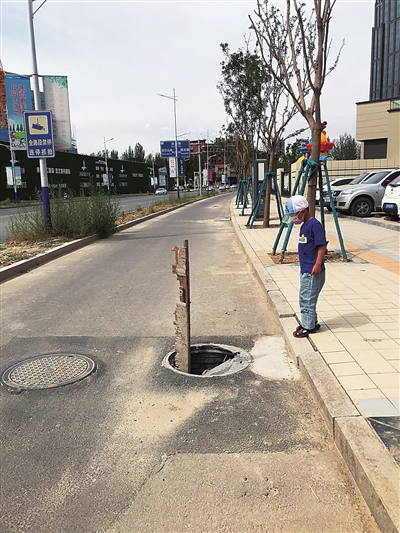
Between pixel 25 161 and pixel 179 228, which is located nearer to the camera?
pixel 179 228

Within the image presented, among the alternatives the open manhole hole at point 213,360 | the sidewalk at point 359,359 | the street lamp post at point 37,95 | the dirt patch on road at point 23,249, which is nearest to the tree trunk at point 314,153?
the sidewalk at point 359,359

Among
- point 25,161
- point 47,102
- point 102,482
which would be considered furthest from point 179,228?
point 25,161

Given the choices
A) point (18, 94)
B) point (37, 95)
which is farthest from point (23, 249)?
point (18, 94)

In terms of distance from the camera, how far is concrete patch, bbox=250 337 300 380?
13.4ft

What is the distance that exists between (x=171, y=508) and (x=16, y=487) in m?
0.95

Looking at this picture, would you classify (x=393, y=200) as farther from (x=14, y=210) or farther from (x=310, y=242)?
(x=14, y=210)

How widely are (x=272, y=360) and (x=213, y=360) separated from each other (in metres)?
0.61

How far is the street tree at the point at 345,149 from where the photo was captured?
54.2 metres

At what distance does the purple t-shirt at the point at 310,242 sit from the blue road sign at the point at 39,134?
1025cm

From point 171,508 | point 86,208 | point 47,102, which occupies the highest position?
point 47,102

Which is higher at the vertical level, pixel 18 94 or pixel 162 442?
pixel 18 94

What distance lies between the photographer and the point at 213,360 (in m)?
4.61

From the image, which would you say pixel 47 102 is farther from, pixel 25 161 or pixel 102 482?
pixel 25 161

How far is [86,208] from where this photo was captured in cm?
1370
